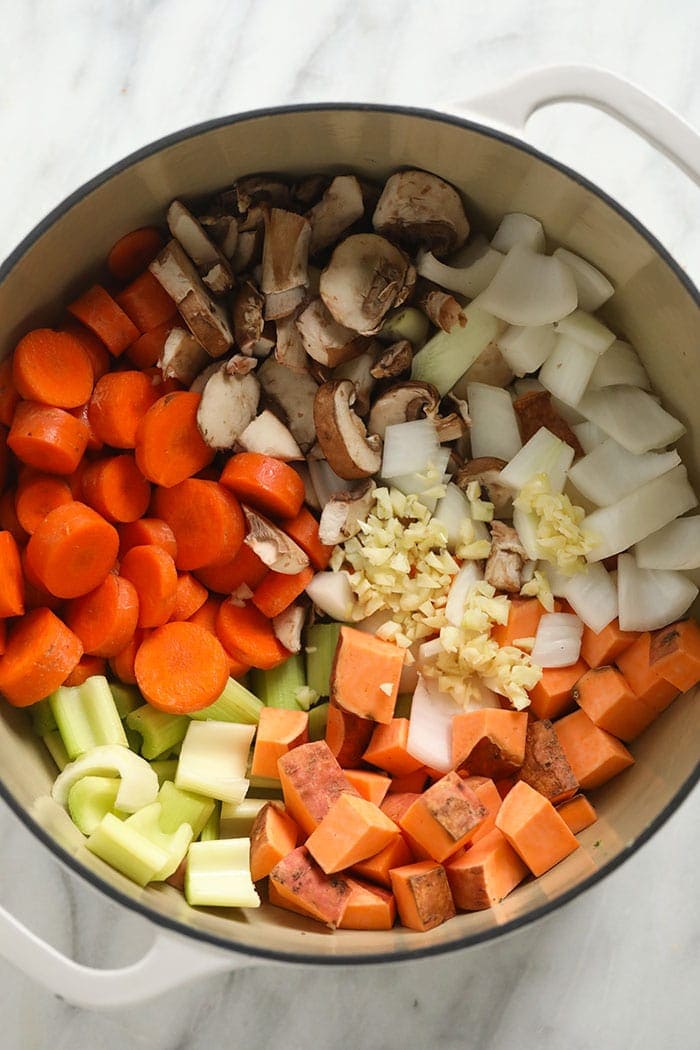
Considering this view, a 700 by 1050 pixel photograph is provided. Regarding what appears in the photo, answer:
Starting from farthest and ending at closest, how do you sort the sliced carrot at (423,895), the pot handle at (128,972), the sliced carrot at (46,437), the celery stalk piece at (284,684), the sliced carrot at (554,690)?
the celery stalk piece at (284,684) → the sliced carrot at (554,690) → the sliced carrot at (46,437) → the sliced carrot at (423,895) → the pot handle at (128,972)

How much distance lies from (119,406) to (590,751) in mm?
1018

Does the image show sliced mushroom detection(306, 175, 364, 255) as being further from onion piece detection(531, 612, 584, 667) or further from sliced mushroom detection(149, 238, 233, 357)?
onion piece detection(531, 612, 584, 667)

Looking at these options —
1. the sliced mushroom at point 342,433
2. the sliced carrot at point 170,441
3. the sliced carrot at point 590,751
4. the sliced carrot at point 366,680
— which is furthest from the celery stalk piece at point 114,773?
the sliced carrot at point 590,751

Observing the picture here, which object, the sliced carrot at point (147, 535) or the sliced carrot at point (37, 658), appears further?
the sliced carrot at point (147, 535)

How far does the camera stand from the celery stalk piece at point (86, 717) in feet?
5.35

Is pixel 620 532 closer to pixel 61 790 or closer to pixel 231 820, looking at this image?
pixel 231 820

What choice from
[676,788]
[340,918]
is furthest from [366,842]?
[676,788]

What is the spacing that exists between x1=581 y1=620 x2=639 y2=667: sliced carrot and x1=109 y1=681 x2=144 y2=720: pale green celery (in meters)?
0.82

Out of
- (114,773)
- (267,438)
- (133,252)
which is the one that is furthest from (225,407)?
(114,773)

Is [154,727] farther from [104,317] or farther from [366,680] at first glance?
[104,317]

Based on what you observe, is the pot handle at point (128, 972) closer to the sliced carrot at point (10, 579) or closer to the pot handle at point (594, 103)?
the sliced carrot at point (10, 579)

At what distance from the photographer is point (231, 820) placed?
1711 millimetres

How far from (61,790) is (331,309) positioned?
Result: 93 centimetres

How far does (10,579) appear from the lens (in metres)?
1.61
